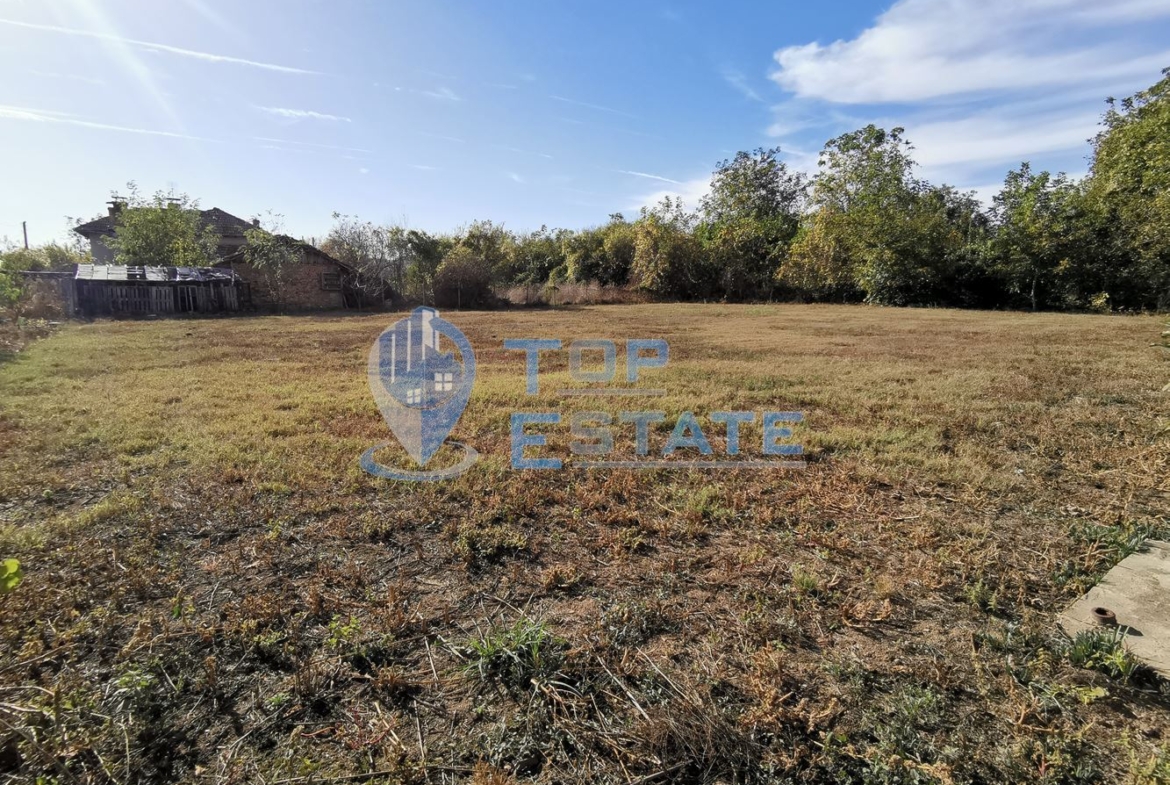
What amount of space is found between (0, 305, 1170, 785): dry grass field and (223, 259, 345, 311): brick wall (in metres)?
16.4

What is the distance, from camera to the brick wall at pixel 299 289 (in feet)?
64.1

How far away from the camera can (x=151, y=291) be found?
1692 centimetres

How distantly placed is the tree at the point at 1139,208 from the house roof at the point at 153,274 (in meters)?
28.8

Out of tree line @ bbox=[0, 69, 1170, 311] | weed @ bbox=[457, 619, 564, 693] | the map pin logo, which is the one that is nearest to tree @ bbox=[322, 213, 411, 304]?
tree line @ bbox=[0, 69, 1170, 311]

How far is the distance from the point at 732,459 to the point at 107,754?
3679 millimetres

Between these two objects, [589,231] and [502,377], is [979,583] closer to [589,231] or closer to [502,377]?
[502,377]

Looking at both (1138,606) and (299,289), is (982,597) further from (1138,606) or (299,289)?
(299,289)

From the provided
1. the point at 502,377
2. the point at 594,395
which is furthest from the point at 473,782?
the point at 502,377

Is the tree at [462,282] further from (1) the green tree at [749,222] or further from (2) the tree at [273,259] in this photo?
(1) the green tree at [749,222]

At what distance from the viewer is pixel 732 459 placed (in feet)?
13.4

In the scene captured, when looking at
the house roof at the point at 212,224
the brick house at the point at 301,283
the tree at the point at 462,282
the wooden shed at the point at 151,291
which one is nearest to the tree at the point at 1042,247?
the tree at the point at 462,282

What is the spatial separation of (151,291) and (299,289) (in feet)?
14.7

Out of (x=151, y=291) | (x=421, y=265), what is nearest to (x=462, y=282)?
(x=421, y=265)

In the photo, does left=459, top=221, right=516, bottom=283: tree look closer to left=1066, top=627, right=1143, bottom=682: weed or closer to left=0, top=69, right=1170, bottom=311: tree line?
left=0, top=69, right=1170, bottom=311: tree line
